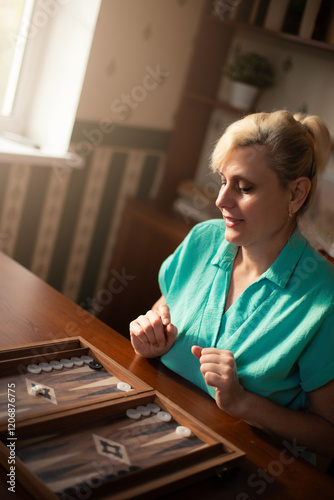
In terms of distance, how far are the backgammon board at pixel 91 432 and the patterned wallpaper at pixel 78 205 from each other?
1693mm

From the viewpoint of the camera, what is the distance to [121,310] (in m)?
3.28

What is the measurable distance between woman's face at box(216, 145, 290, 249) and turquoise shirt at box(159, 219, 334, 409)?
10cm

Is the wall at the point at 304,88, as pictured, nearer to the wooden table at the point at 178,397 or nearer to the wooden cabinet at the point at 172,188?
the wooden cabinet at the point at 172,188

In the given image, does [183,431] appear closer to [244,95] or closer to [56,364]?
[56,364]

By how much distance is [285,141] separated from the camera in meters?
1.52

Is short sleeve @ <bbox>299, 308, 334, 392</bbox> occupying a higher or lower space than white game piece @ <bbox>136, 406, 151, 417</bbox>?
higher

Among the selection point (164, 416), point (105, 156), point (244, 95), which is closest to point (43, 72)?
point (105, 156)

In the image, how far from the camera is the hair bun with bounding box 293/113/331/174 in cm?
157

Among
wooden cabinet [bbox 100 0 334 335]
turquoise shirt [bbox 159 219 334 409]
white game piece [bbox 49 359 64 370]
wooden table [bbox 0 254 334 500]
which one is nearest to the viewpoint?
wooden table [bbox 0 254 334 500]

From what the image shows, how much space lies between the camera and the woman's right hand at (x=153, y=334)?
1550 mm

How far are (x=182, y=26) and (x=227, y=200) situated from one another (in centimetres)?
211

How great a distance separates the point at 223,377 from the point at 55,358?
0.39 metres

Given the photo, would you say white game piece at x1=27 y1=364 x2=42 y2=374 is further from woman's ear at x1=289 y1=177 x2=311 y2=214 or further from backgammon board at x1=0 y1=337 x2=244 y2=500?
woman's ear at x1=289 y1=177 x2=311 y2=214

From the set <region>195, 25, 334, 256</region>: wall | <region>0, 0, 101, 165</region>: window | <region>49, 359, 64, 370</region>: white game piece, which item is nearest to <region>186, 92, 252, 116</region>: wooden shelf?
<region>195, 25, 334, 256</region>: wall
